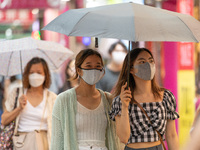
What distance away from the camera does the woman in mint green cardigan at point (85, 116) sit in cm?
427

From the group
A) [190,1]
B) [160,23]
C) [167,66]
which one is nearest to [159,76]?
[167,66]

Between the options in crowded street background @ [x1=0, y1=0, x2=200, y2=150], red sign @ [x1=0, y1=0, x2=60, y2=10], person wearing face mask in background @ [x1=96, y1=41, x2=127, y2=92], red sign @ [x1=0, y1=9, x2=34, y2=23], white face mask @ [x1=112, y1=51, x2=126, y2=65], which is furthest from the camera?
red sign @ [x1=0, y1=9, x2=34, y2=23]

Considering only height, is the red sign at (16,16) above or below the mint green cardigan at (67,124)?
above

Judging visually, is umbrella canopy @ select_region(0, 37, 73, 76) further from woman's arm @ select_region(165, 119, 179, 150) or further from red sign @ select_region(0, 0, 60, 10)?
red sign @ select_region(0, 0, 60, 10)

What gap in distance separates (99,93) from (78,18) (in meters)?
0.97

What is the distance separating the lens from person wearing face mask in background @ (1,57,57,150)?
5.44 meters

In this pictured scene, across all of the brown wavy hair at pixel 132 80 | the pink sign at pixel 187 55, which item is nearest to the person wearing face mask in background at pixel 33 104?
the brown wavy hair at pixel 132 80

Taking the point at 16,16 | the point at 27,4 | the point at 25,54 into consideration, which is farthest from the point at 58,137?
the point at 16,16

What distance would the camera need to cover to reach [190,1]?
25.6ft

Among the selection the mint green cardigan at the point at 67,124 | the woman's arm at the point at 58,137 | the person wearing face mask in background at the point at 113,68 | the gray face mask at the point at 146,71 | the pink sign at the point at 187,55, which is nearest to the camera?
the gray face mask at the point at 146,71

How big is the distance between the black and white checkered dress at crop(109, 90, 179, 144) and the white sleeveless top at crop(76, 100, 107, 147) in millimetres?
269

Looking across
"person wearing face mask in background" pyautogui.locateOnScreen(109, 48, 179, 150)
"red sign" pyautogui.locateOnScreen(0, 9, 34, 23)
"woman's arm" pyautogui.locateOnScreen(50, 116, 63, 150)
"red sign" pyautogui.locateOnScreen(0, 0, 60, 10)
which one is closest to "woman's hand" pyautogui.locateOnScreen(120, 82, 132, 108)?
"person wearing face mask in background" pyautogui.locateOnScreen(109, 48, 179, 150)

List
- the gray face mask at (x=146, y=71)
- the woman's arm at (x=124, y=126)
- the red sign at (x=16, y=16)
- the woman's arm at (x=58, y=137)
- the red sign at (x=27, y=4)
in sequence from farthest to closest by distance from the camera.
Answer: the red sign at (x=16, y=16), the red sign at (x=27, y=4), the woman's arm at (x=58, y=137), the gray face mask at (x=146, y=71), the woman's arm at (x=124, y=126)

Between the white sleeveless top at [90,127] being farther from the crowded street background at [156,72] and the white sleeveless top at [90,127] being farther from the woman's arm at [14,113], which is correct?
the woman's arm at [14,113]
